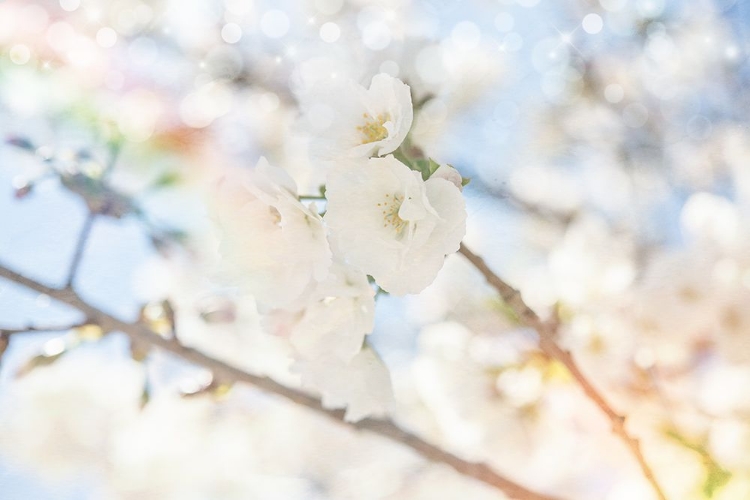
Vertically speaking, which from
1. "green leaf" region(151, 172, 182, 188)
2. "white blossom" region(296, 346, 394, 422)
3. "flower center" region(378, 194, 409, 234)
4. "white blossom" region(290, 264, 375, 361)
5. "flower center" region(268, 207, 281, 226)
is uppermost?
"flower center" region(378, 194, 409, 234)

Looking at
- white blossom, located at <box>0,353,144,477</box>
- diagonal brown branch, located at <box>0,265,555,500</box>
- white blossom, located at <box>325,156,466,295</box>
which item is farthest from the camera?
white blossom, located at <box>0,353,144,477</box>

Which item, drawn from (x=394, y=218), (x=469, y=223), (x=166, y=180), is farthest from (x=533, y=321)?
(x=166, y=180)

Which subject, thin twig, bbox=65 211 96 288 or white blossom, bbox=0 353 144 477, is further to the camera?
white blossom, bbox=0 353 144 477

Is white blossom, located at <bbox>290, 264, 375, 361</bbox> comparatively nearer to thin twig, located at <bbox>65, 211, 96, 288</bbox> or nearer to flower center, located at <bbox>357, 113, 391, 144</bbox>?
flower center, located at <bbox>357, 113, 391, 144</bbox>

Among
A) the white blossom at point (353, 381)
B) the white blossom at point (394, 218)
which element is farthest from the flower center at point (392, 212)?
the white blossom at point (353, 381)

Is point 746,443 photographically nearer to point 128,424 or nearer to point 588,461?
point 588,461

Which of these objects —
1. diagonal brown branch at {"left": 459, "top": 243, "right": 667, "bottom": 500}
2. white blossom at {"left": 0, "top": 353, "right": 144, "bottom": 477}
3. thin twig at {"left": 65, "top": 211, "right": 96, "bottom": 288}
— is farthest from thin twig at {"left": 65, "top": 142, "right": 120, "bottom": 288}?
diagonal brown branch at {"left": 459, "top": 243, "right": 667, "bottom": 500}
